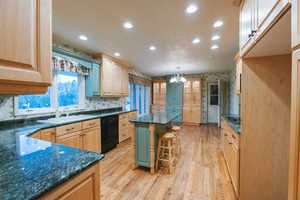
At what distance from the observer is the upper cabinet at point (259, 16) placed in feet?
2.71

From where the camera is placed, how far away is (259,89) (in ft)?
5.24

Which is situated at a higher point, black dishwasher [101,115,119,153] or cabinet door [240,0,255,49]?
cabinet door [240,0,255,49]

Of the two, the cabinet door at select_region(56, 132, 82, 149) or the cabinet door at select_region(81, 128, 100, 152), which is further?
the cabinet door at select_region(81, 128, 100, 152)

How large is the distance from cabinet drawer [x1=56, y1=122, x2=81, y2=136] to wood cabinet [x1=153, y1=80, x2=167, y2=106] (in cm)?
484

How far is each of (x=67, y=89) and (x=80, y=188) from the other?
2.98 metres

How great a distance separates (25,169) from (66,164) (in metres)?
0.21

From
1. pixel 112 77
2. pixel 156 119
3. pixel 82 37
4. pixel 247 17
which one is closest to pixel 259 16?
pixel 247 17

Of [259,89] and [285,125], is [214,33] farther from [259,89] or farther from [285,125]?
[285,125]

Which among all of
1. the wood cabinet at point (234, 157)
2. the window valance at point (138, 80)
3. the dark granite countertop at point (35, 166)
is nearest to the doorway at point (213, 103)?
the window valance at point (138, 80)

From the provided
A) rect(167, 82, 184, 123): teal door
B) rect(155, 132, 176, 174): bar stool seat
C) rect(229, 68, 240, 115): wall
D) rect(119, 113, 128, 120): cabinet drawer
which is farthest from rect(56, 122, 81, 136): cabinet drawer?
rect(167, 82, 184, 123): teal door

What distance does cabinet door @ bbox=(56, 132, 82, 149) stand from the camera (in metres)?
2.32

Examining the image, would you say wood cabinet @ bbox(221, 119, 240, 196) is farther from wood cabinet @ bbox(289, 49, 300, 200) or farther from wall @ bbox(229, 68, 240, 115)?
wall @ bbox(229, 68, 240, 115)

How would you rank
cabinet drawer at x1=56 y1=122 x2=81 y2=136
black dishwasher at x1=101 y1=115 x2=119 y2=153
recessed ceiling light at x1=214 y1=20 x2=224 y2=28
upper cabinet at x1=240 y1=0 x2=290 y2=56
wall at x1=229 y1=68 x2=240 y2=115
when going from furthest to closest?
wall at x1=229 y1=68 x2=240 y2=115 → black dishwasher at x1=101 y1=115 x2=119 y2=153 → cabinet drawer at x1=56 y1=122 x2=81 y2=136 → recessed ceiling light at x1=214 y1=20 x2=224 y2=28 → upper cabinet at x1=240 y1=0 x2=290 y2=56

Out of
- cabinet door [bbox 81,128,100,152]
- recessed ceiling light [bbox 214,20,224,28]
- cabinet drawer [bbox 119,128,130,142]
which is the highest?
recessed ceiling light [bbox 214,20,224,28]
